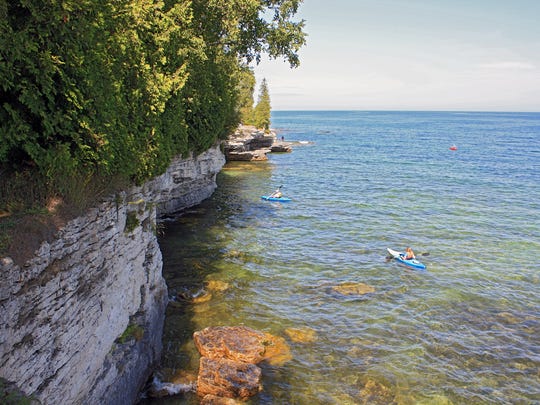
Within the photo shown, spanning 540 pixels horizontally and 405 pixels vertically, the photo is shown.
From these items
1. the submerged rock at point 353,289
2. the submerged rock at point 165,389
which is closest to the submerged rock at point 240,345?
the submerged rock at point 165,389

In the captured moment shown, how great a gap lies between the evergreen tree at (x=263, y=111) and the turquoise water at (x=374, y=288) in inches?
1662

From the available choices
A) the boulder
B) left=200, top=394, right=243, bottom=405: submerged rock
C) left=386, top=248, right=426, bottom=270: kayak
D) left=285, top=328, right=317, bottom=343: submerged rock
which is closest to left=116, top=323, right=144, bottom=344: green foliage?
the boulder

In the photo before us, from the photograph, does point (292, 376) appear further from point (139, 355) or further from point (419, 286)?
point (419, 286)

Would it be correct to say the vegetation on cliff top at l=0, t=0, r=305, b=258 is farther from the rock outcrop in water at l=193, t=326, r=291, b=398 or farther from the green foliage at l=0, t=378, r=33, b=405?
the rock outcrop in water at l=193, t=326, r=291, b=398

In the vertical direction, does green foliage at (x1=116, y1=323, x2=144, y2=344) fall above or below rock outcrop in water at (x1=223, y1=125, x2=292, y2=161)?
above

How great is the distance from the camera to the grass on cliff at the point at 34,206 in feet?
26.8

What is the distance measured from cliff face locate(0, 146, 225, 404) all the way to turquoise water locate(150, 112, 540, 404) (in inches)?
91.4

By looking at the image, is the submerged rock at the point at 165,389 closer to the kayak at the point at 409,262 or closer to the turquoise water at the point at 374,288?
the turquoise water at the point at 374,288

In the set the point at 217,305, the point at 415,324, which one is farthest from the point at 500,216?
the point at 217,305

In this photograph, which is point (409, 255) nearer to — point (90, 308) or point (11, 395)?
point (90, 308)

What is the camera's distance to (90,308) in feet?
34.2

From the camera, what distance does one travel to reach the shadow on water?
49.0ft

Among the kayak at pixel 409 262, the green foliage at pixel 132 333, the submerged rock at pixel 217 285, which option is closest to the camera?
the green foliage at pixel 132 333

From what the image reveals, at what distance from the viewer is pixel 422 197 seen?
139 feet
